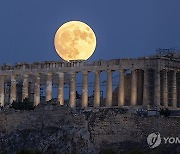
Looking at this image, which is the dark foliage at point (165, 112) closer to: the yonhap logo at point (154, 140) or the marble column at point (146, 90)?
the yonhap logo at point (154, 140)

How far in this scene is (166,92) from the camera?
119312 mm

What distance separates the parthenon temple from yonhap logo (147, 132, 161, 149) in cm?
1884

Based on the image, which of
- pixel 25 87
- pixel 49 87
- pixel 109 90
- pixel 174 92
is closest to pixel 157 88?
pixel 174 92

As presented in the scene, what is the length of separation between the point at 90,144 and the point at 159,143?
644cm

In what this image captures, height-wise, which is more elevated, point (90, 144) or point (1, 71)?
point (1, 71)

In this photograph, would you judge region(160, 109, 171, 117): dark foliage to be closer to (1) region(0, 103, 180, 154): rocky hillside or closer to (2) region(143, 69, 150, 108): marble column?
(1) region(0, 103, 180, 154): rocky hillside

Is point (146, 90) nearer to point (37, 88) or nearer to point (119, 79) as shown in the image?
point (119, 79)

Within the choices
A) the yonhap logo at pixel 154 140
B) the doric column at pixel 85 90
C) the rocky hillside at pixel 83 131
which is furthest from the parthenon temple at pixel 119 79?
the yonhap logo at pixel 154 140

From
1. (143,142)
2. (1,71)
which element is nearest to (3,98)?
(1,71)

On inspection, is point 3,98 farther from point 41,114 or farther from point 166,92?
point 41,114

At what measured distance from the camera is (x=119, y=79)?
398ft

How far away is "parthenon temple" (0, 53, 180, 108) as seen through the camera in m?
119

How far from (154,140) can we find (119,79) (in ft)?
86.1

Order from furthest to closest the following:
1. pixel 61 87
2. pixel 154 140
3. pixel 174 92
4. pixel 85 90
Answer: pixel 61 87 < pixel 85 90 < pixel 174 92 < pixel 154 140
